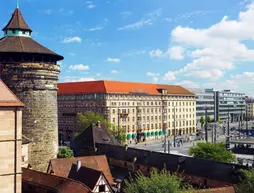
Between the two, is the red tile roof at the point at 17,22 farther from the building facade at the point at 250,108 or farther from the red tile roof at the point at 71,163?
the building facade at the point at 250,108

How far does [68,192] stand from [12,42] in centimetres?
1889

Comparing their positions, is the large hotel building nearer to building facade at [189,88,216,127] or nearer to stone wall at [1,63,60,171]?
building facade at [189,88,216,127]

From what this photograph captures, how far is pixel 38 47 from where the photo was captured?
34562 mm

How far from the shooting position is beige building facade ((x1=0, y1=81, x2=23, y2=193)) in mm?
17578

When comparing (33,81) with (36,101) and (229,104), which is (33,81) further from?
(229,104)

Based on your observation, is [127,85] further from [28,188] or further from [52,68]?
[28,188]

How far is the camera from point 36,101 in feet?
111

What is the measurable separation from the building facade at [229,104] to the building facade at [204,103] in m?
3.60

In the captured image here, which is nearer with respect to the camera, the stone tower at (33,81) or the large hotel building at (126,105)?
the stone tower at (33,81)

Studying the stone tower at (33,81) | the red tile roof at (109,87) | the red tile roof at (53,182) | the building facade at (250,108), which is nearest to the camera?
the red tile roof at (53,182)

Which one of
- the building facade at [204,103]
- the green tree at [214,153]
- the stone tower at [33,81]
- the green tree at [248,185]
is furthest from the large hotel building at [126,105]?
the green tree at [248,185]

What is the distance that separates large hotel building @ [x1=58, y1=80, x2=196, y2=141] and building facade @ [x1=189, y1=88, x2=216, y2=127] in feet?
84.6

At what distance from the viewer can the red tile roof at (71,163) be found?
2958 centimetres

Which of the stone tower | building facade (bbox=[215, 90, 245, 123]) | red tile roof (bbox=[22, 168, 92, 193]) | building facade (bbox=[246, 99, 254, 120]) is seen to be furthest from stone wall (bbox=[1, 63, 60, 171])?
building facade (bbox=[246, 99, 254, 120])
